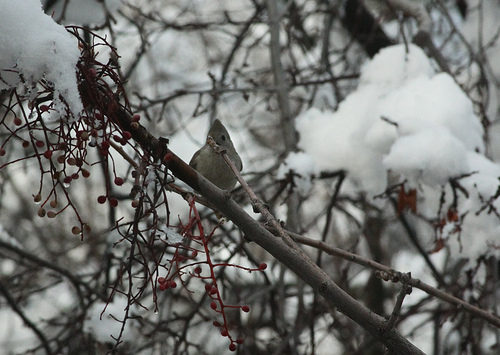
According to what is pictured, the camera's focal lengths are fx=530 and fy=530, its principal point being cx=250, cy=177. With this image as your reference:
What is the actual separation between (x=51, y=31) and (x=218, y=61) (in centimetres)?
414

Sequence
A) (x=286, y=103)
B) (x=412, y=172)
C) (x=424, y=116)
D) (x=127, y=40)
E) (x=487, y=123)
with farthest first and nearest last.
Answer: (x=127, y=40), (x=286, y=103), (x=487, y=123), (x=424, y=116), (x=412, y=172)

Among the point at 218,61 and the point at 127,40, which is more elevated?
the point at 127,40

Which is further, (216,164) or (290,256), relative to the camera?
(216,164)

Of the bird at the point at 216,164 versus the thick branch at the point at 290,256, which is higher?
the bird at the point at 216,164

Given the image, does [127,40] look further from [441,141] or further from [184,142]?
[441,141]

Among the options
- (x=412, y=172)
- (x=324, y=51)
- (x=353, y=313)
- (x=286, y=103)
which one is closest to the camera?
(x=353, y=313)

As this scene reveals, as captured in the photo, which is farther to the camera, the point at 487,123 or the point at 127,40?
the point at 127,40

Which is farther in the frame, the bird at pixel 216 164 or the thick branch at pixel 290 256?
the bird at pixel 216 164

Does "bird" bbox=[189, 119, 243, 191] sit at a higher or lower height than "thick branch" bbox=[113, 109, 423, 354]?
higher

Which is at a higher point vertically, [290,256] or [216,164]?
[216,164]

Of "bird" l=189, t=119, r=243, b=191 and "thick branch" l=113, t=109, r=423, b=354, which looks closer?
"thick branch" l=113, t=109, r=423, b=354

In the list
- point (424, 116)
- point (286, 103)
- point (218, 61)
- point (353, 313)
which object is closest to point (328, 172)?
point (286, 103)

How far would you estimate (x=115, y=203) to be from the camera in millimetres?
1247

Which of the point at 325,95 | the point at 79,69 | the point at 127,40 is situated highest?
the point at 127,40
